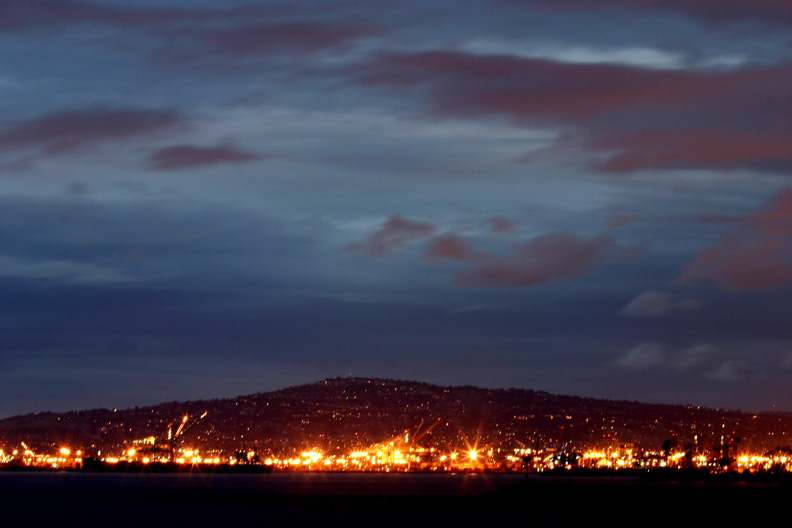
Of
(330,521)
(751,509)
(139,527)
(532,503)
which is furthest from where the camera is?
(532,503)

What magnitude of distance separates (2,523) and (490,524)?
48.3 m

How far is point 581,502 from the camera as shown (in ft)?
557

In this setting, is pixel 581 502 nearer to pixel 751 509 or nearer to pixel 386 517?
pixel 751 509

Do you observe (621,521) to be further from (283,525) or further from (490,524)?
(283,525)

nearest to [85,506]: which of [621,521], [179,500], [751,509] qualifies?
[179,500]

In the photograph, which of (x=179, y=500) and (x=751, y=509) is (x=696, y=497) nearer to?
(x=751, y=509)

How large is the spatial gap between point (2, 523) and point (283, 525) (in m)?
27.6

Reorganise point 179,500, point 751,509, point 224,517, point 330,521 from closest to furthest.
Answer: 1. point 330,521
2. point 224,517
3. point 751,509
4. point 179,500

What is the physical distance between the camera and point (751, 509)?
147 meters

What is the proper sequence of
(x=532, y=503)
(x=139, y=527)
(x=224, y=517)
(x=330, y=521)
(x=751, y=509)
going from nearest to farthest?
(x=139, y=527), (x=330, y=521), (x=224, y=517), (x=751, y=509), (x=532, y=503)

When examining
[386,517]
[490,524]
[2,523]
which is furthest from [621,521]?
[2,523]

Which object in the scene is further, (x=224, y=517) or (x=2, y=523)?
(x=224, y=517)

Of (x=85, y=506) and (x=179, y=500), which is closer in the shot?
(x=85, y=506)

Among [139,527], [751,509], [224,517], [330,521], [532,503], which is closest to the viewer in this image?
[139,527]
